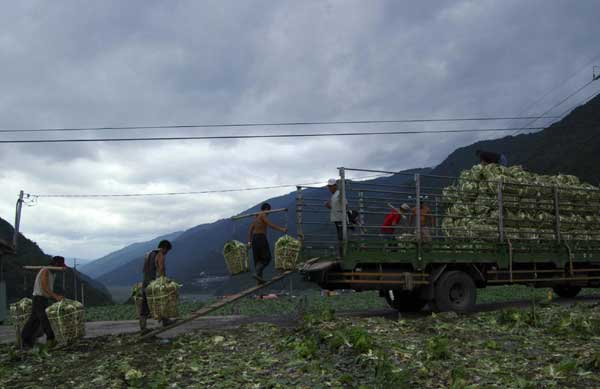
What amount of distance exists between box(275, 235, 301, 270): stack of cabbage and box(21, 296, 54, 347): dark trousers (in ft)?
15.7

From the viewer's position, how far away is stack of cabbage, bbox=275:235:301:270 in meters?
11.6

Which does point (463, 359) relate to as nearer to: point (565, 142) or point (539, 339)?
point (539, 339)

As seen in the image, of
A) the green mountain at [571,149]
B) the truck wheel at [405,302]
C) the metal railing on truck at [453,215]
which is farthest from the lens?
the green mountain at [571,149]

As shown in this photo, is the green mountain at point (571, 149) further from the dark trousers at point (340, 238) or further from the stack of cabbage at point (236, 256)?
the stack of cabbage at point (236, 256)

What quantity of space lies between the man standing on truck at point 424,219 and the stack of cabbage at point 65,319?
24.6 ft

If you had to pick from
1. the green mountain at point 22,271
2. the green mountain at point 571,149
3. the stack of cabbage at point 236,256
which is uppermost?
the green mountain at point 571,149

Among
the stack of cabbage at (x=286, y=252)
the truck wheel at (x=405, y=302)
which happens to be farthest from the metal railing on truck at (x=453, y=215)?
the truck wheel at (x=405, y=302)

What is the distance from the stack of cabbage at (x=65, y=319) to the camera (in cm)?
1044

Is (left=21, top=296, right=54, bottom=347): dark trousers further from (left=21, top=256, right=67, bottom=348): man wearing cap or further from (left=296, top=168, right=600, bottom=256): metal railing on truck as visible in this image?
(left=296, top=168, right=600, bottom=256): metal railing on truck

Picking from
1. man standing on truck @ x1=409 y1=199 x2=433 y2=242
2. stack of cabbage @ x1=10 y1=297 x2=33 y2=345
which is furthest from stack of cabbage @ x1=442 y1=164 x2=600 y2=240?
stack of cabbage @ x1=10 y1=297 x2=33 y2=345

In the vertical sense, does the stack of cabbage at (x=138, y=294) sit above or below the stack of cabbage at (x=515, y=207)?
below

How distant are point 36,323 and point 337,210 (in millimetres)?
6659

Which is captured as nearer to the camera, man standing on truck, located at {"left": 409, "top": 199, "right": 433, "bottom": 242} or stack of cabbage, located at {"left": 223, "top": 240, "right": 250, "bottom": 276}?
stack of cabbage, located at {"left": 223, "top": 240, "right": 250, "bottom": 276}

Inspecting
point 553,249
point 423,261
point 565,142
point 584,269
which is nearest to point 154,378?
point 423,261
